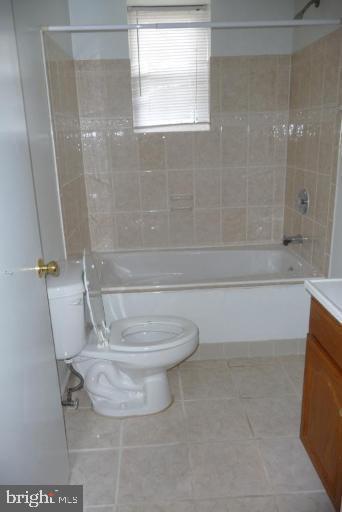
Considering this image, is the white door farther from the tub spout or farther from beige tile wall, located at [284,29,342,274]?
the tub spout

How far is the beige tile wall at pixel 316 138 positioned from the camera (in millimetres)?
2363

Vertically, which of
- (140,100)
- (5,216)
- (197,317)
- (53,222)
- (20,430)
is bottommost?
(197,317)

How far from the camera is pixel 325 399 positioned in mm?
1449

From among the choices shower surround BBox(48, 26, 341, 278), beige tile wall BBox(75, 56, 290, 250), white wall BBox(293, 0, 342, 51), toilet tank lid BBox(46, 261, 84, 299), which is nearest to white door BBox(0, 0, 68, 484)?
toilet tank lid BBox(46, 261, 84, 299)

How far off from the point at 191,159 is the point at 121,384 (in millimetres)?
1776

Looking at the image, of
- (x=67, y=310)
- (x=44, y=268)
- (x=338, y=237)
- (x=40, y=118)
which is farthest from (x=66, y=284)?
(x=338, y=237)

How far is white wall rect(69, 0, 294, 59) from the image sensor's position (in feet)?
9.41

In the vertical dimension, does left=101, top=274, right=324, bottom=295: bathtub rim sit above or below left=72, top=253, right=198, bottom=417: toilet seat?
above

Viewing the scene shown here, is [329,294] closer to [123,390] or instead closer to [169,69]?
[123,390]

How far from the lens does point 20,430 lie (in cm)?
112

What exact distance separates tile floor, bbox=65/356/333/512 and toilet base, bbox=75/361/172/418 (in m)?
0.05

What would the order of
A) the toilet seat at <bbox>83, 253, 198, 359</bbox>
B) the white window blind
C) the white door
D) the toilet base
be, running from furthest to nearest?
the white window blind, the toilet base, the toilet seat at <bbox>83, 253, 198, 359</bbox>, the white door

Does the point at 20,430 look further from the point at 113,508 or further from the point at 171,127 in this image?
the point at 171,127

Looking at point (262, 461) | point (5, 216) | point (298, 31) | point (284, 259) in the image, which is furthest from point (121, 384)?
point (298, 31)
